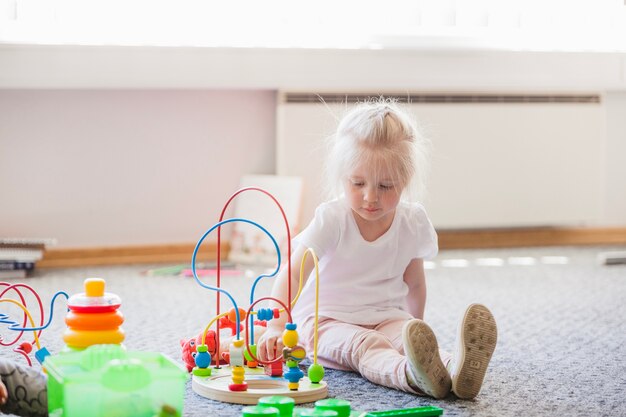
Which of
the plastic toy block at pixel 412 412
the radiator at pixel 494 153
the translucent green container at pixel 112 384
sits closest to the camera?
the translucent green container at pixel 112 384

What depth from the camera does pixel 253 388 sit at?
1.33 meters

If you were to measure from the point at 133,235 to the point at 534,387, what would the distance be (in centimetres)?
151

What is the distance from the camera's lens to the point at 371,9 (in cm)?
265

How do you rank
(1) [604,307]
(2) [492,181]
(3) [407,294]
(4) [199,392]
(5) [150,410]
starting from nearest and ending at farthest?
(5) [150,410] → (4) [199,392] → (3) [407,294] → (1) [604,307] → (2) [492,181]

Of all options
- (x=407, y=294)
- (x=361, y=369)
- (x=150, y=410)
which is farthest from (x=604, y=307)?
(x=150, y=410)

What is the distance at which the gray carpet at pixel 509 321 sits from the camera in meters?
1.33

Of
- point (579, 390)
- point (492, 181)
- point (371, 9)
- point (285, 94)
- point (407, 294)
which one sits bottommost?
point (579, 390)

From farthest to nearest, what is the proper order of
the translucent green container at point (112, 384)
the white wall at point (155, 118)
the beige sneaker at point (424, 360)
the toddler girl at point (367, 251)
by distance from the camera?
the white wall at point (155, 118) → the toddler girl at point (367, 251) → the beige sneaker at point (424, 360) → the translucent green container at point (112, 384)

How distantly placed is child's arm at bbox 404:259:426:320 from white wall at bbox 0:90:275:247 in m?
1.16

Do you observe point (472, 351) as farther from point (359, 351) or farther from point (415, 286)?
point (415, 286)

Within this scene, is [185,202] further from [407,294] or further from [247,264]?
[407,294]

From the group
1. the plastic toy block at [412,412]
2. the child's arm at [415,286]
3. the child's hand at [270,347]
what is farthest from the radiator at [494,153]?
the plastic toy block at [412,412]

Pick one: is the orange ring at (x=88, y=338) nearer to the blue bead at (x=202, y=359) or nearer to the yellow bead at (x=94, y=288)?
the yellow bead at (x=94, y=288)

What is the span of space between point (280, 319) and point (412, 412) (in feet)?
1.13
